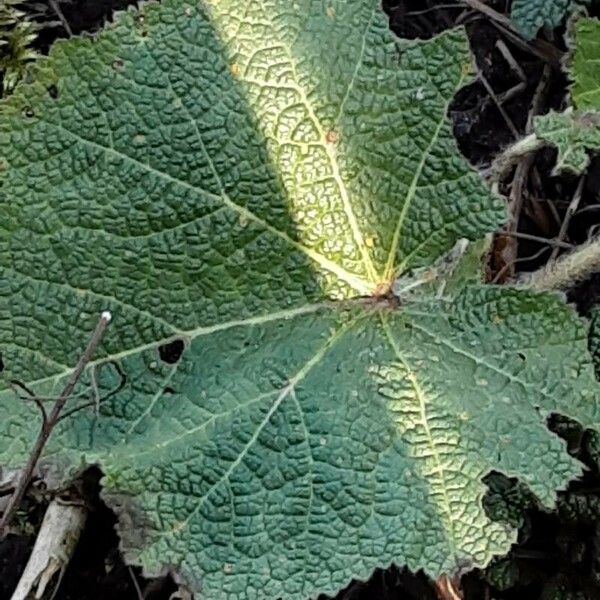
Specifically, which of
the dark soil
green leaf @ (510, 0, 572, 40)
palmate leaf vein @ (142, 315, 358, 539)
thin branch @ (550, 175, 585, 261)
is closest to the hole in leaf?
palmate leaf vein @ (142, 315, 358, 539)

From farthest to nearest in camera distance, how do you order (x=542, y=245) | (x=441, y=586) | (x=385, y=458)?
(x=542, y=245) → (x=441, y=586) → (x=385, y=458)

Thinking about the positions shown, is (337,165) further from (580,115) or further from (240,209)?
(580,115)

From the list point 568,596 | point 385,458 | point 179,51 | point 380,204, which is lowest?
point 568,596

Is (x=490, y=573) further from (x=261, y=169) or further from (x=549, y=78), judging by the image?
(x=549, y=78)

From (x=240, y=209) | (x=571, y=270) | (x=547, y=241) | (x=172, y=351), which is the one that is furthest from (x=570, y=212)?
(x=172, y=351)

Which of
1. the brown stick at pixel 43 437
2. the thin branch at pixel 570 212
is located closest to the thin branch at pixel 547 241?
the thin branch at pixel 570 212

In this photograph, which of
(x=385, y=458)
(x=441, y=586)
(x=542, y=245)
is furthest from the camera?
(x=542, y=245)

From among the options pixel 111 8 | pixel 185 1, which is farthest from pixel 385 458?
pixel 111 8
